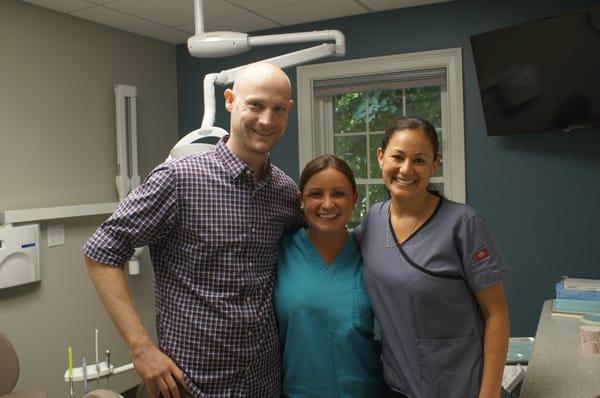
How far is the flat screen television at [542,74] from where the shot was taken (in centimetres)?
243

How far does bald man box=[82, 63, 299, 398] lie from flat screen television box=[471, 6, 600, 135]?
1.67 metres

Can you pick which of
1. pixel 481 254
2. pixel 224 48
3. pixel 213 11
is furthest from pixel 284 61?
pixel 481 254

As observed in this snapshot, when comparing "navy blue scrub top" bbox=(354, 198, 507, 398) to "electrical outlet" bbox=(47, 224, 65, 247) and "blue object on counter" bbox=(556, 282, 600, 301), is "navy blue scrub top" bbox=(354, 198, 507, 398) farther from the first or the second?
"electrical outlet" bbox=(47, 224, 65, 247)

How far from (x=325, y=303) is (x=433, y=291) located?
285 mm

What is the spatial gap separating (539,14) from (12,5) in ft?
9.03

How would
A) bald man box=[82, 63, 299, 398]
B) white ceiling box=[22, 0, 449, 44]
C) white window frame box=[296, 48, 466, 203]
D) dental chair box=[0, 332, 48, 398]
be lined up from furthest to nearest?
white window frame box=[296, 48, 466, 203], white ceiling box=[22, 0, 449, 44], dental chair box=[0, 332, 48, 398], bald man box=[82, 63, 299, 398]

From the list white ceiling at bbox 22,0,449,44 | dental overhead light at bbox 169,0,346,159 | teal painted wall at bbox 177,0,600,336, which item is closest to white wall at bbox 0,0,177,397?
white ceiling at bbox 22,0,449,44

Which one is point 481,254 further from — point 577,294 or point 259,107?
point 577,294

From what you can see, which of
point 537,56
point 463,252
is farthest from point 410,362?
point 537,56

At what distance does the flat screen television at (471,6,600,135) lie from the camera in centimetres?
243

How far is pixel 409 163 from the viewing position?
4.37 ft

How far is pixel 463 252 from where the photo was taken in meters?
1.26

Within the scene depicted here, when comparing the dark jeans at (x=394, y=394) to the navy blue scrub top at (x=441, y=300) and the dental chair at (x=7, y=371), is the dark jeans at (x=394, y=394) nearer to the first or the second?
the navy blue scrub top at (x=441, y=300)

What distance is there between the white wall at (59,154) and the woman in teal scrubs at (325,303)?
1.95m
